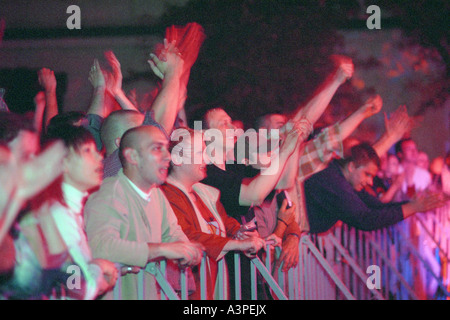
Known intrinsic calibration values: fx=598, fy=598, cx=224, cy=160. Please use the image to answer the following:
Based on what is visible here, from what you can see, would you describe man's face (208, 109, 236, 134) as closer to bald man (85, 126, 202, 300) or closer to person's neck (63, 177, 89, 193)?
bald man (85, 126, 202, 300)

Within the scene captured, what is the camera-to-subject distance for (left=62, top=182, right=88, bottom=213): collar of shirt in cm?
259

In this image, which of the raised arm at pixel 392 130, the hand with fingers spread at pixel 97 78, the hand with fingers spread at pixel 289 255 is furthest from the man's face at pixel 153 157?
the raised arm at pixel 392 130

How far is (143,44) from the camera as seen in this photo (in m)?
4.80

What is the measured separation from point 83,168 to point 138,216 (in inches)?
13.8

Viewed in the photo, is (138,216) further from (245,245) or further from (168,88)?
(168,88)

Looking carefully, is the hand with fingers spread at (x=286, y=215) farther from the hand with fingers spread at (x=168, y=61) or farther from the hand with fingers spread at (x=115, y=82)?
the hand with fingers spread at (x=115, y=82)

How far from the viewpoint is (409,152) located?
17.9 ft

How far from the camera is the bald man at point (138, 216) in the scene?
101 inches

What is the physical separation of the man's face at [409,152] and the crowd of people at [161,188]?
0.51m

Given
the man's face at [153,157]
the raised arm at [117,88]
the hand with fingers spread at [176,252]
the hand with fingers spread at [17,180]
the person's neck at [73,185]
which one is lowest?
the hand with fingers spread at [176,252]

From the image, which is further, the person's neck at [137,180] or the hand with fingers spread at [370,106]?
the hand with fingers spread at [370,106]

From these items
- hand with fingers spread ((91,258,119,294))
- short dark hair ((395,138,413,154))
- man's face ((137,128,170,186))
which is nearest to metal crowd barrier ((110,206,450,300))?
hand with fingers spread ((91,258,119,294))

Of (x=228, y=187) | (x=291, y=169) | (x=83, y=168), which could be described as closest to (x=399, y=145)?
(x=291, y=169)
